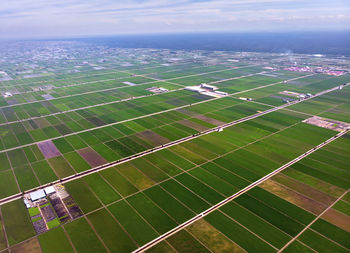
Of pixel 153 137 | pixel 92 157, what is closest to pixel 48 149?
pixel 92 157

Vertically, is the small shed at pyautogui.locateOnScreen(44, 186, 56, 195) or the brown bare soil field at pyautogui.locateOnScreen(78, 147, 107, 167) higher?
the brown bare soil field at pyautogui.locateOnScreen(78, 147, 107, 167)

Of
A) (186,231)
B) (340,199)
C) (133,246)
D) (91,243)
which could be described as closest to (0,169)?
(91,243)

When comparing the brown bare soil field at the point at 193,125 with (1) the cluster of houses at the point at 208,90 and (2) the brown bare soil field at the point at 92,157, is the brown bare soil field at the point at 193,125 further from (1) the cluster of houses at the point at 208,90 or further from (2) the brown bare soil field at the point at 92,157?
(1) the cluster of houses at the point at 208,90

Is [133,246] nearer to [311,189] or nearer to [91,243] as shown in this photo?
[91,243]

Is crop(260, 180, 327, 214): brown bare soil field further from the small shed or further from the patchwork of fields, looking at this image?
the small shed

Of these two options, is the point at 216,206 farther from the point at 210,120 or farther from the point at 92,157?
the point at 210,120

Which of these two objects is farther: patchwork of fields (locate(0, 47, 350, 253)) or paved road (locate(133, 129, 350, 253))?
patchwork of fields (locate(0, 47, 350, 253))

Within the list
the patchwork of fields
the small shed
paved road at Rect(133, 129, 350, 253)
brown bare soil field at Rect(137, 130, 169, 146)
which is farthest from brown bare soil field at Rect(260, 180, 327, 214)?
the small shed

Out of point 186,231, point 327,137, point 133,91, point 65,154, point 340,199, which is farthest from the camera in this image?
point 133,91
